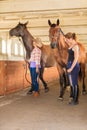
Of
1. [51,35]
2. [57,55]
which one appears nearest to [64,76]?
[57,55]

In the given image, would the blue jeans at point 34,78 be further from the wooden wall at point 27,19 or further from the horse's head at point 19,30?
the horse's head at point 19,30

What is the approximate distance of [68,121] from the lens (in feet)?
14.9

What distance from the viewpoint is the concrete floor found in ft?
13.9

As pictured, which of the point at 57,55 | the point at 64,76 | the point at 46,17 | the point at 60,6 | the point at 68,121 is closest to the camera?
the point at 68,121

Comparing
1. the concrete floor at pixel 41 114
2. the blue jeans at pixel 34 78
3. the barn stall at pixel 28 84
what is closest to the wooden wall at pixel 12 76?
the barn stall at pixel 28 84

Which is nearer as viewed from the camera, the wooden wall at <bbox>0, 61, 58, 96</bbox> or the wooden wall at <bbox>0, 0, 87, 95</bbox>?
the wooden wall at <bbox>0, 0, 87, 95</bbox>

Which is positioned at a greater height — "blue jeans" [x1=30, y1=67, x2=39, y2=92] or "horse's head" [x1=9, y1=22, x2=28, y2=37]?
"horse's head" [x1=9, y1=22, x2=28, y2=37]

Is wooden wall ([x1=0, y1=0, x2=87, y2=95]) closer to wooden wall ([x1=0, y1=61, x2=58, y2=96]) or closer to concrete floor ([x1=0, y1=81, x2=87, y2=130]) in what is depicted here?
wooden wall ([x1=0, y1=61, x2=58, y2=96])

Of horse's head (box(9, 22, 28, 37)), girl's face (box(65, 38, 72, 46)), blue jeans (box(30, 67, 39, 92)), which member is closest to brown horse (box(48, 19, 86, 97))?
girl's face (box(65, 38, 72, 46))

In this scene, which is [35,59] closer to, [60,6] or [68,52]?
[68,52]

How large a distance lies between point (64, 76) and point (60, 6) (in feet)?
5.74

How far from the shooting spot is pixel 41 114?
16.5 feet

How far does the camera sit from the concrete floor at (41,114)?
4.22 meters

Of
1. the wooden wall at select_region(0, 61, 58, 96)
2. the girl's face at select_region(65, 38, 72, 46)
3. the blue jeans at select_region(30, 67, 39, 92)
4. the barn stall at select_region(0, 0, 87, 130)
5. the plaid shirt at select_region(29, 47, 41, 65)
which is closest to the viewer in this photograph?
the barn stall at select_region(0, 0, 87, 130)
